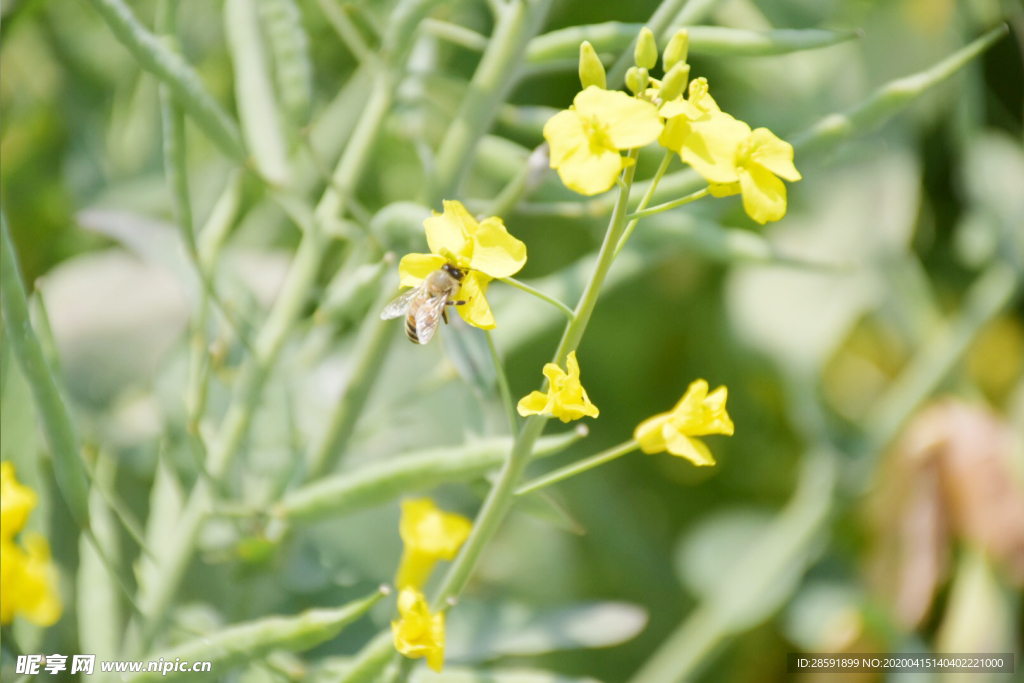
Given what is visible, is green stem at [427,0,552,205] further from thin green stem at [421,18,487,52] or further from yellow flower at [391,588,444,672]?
yellow flower at [391,588,444,672]

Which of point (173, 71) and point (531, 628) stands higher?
point (173, 71)

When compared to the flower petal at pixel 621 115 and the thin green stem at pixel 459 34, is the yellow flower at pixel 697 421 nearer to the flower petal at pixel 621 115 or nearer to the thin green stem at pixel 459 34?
the flower petal at pixel 621 115

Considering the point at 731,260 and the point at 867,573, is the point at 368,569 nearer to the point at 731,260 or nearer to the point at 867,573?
the point at 731,260

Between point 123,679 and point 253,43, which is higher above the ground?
point 253,43

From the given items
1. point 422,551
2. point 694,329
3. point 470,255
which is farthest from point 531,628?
point 694,329

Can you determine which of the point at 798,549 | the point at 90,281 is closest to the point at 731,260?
the point at 798,549

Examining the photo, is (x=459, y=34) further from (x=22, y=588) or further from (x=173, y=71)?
(x=22, y=588)

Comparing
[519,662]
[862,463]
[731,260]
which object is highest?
[731,260]
